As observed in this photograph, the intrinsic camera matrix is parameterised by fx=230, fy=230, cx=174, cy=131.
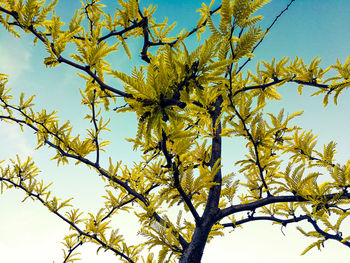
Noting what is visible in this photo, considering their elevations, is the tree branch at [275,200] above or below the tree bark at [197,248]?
above

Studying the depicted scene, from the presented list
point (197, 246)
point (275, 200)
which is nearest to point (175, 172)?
point (197, 246)

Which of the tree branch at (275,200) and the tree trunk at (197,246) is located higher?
the tree branch at (275,200)

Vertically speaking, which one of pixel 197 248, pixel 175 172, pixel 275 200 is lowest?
pixel 197 248

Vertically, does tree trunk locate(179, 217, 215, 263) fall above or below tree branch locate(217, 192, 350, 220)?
below

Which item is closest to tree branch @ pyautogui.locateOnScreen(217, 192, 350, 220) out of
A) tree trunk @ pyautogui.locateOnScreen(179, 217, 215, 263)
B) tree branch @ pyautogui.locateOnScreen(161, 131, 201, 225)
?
tree trunk @ pyautogui.locateOnScreen(179, 217, 215, 263)

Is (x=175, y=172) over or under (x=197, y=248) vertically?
over

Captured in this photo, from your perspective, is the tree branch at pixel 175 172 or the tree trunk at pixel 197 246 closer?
the tree branch at pixel 175 172

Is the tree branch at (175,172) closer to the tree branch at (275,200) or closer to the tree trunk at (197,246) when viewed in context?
the tree trunk at (197,246)

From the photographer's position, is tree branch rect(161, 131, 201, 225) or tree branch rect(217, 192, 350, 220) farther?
tree branch rect(217, 192, 350, 220)

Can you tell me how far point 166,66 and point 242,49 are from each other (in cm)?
29

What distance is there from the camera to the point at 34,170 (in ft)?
8.91

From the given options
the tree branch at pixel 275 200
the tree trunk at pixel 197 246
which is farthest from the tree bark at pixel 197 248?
the tree branch at pixel 275 200

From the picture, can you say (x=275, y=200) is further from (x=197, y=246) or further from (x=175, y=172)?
(x=175, y=172)

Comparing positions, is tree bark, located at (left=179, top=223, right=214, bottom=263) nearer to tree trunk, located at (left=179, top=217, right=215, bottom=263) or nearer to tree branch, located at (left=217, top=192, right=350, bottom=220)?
tree trunk, located at (left=179, top=217, right=215, bottom=263)
